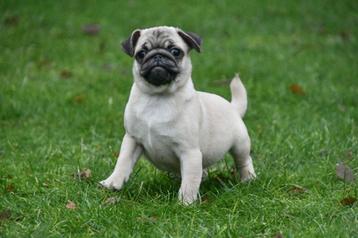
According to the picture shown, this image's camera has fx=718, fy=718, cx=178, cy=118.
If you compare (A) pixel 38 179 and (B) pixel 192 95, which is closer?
(B) pixel 192 95

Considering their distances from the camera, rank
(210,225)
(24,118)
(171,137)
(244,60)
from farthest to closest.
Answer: (244,60)
(24,118)
(171,137)
(210,225)

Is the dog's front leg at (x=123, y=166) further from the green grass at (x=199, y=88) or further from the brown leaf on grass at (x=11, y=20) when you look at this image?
the brown leaf on grass at (x=11, y=20)

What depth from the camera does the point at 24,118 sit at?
677 centimetres

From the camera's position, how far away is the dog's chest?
4.41 meters

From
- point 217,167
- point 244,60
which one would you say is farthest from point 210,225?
point 244,60

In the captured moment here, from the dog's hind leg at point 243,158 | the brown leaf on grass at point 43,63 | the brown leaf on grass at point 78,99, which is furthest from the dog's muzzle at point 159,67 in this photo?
the brown leaf on grass at point 43,63

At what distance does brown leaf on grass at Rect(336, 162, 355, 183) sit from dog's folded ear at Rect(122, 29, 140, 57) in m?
1.67

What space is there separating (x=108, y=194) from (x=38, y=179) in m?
0.64

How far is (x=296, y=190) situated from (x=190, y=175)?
0.83 metres

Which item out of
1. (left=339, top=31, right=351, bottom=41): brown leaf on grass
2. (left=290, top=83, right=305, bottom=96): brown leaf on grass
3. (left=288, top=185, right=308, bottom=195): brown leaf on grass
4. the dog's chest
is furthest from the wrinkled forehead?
(left=339, top=31, right=351, bottom=41): brown leaf on grass

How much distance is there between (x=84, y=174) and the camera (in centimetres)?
502

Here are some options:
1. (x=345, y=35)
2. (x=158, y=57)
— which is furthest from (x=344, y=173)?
(x=345, y=35)

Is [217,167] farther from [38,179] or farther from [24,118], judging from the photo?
[24,118]

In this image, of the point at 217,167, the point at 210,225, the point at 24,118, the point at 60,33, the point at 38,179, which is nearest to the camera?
the point at 210,225
